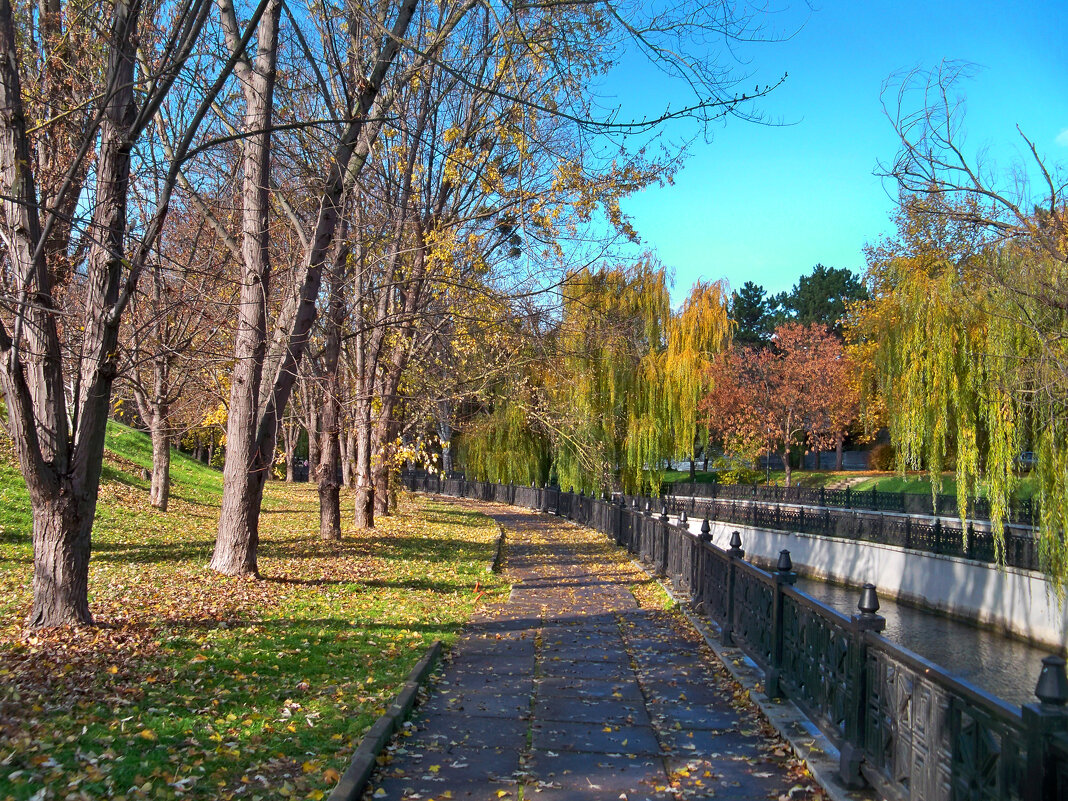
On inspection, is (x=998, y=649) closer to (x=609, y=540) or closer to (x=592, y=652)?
(x=609, y=540)

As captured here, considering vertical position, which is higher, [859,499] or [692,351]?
[692,351]

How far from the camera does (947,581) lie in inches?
738

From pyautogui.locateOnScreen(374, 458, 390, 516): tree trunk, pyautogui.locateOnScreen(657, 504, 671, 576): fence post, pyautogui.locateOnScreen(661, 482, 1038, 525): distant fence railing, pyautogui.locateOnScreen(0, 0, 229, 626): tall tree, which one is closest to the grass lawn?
pyautogui.locateOnScreen(0, 0, 229, 626): tall tree

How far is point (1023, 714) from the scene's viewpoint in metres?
2.94

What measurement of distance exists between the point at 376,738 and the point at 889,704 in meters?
2.98

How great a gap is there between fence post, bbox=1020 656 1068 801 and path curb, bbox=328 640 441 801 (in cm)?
314

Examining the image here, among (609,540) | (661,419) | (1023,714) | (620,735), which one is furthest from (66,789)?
(661,419)

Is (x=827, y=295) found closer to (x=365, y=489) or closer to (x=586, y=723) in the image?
(x=365, y=489)

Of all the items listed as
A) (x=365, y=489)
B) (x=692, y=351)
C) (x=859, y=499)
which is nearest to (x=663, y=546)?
(x=365, y=489)

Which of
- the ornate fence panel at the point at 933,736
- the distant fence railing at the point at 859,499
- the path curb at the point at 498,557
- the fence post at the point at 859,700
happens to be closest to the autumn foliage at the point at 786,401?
the distant fence railing at the point at 859,499

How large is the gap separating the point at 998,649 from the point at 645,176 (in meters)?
11.1

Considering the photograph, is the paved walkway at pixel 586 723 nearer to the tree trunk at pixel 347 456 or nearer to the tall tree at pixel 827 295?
the tree trunk at pixel 347 456

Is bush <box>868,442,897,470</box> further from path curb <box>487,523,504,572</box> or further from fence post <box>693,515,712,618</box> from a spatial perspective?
fence post <box>693,515,712,618</box>

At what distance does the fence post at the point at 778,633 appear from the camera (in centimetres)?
633
